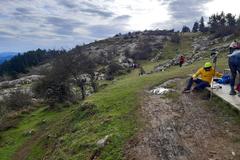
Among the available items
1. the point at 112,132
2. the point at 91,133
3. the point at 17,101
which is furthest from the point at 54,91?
the point at 112,132

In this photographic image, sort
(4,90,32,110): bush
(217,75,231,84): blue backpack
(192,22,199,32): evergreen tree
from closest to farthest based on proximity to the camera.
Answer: (217,75,231,84): blue backpack → (4,90,32,110): bush → (192,22,199,32): evergreen tree

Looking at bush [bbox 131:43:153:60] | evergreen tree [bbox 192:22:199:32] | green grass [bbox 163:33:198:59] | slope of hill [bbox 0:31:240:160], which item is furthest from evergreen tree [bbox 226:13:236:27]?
slope of hill [bbox 0:31:240:160]

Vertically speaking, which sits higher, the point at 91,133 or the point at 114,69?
the point at 91,133

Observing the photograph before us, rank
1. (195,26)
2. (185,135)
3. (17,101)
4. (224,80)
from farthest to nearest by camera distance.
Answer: (195,26)
(17,101)
(224,80)
(185,135)

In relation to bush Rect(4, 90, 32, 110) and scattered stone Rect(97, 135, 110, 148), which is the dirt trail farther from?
bush Rect(4, 90, 32, 110)

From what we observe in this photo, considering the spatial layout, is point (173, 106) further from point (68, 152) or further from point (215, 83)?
point (68, 152)

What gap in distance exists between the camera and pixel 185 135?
1197 cm

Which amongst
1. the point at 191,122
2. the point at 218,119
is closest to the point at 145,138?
the point at 191,122

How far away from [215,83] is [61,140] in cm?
936

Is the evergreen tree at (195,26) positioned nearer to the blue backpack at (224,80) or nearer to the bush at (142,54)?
the bush at (142,54)

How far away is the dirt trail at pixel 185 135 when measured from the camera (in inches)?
413

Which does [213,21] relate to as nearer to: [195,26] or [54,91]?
[195,26]

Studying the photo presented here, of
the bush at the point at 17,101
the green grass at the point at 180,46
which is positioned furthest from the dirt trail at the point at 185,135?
the green grass at the point at 180,46

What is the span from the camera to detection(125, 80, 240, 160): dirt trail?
34.4 feet
